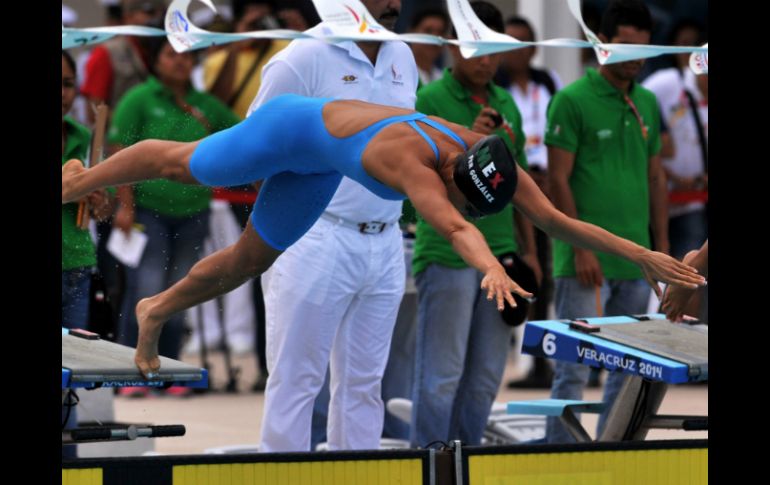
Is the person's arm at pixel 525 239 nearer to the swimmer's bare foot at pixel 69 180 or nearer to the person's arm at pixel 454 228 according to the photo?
the swimmer's bare foot at pixel 69 180

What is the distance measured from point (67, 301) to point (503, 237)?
1.92 metres

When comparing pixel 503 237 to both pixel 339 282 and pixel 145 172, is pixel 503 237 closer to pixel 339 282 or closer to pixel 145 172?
pixel 339 282

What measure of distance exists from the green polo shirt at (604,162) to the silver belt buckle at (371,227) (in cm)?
121

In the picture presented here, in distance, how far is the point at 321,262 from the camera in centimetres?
612

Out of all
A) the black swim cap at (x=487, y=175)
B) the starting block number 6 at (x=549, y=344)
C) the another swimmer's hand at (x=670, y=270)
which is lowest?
the starting block number 6 at (x=549, y=344)

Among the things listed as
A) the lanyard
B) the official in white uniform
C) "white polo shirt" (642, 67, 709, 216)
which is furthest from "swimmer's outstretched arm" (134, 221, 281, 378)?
"white polo shirt" (642, 67, 709, 216)

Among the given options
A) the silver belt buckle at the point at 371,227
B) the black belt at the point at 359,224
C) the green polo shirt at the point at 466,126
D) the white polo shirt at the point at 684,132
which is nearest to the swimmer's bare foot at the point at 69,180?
the black belt at the point at 359,224

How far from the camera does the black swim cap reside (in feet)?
16.0

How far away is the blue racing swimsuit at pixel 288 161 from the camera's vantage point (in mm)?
5230

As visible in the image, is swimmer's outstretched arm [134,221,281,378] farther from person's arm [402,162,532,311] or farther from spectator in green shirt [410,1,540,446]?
spectator in green shirt [410,1,540,446]
